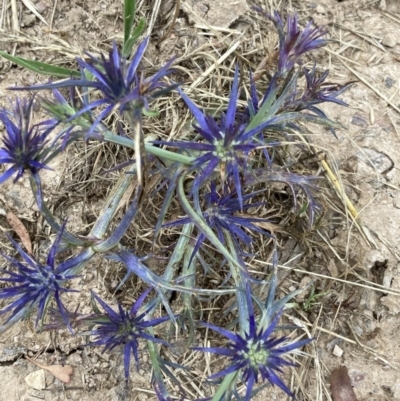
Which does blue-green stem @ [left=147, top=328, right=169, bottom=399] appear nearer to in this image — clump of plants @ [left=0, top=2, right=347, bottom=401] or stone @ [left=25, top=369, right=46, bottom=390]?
clump of plants @ [left=0, top=2, right=347, bottom=401]

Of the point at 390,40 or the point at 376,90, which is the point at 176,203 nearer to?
the point at 376,90

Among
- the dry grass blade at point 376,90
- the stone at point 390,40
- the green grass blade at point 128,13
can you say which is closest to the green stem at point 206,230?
the green grass blade at point 128,13

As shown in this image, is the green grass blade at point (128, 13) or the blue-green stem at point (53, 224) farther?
the green grass blade at point (128, 13)

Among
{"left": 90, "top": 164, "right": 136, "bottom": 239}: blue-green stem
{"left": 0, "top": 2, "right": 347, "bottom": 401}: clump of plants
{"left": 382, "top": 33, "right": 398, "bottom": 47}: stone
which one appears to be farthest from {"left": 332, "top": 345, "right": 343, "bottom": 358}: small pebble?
{"left": 382, "top": 33, "right": 398, "bottom": 47}: stone

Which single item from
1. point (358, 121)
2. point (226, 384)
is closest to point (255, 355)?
point (226, 384)

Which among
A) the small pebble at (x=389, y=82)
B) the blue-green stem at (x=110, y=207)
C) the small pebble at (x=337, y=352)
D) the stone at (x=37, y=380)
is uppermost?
the small pebble at (x=389, y=82)

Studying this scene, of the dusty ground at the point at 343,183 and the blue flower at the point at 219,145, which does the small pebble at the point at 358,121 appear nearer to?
the dusty ground at the point at 343,183

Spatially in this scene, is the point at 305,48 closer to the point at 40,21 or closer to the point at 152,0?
the point at 152,0
